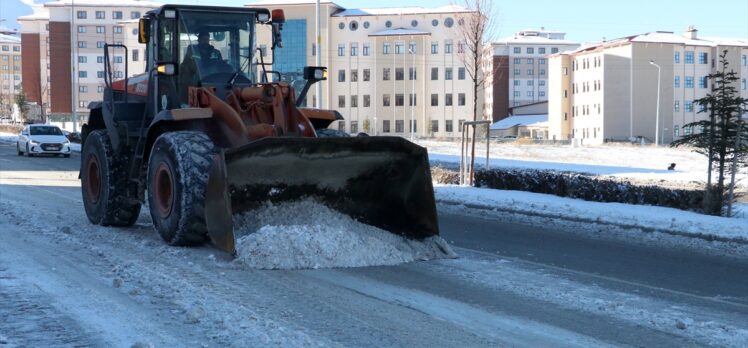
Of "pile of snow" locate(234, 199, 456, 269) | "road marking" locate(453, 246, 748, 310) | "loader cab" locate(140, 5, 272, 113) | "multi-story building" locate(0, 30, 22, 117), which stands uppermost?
"multi-story building" locate(0, 30, 22, 117)

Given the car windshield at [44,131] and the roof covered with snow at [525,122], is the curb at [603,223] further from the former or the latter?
the roof covered with snow at [525,122]

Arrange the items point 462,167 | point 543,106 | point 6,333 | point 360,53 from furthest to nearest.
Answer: point 543,106 < point 360,53 < point 462,167 < point 6,333

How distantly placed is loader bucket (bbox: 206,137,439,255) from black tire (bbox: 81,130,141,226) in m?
3.16

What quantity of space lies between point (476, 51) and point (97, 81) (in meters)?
95.8

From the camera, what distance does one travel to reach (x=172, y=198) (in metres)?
10.0

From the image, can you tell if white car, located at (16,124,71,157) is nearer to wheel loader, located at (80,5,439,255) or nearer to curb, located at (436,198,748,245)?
curb, located at (436,198,748,245)

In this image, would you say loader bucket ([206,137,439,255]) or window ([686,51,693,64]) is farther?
window ([686,51,693,64])

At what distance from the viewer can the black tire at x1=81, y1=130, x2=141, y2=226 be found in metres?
12.2

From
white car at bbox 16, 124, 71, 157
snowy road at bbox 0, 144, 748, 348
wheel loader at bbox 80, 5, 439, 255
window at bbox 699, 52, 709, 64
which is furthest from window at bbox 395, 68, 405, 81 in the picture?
snowy road at bbox 0, 144, 748, 348

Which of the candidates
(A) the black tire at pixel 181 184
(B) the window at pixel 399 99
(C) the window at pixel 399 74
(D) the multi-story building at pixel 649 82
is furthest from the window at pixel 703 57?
(A) the black tire at pixel 181 184

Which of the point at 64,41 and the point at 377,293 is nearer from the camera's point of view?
the point at 377,293

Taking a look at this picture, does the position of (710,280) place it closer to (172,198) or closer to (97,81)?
(172,198)

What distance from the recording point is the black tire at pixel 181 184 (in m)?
9.69

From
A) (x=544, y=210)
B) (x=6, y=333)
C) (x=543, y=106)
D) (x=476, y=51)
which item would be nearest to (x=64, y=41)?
(x=543, y=106)
